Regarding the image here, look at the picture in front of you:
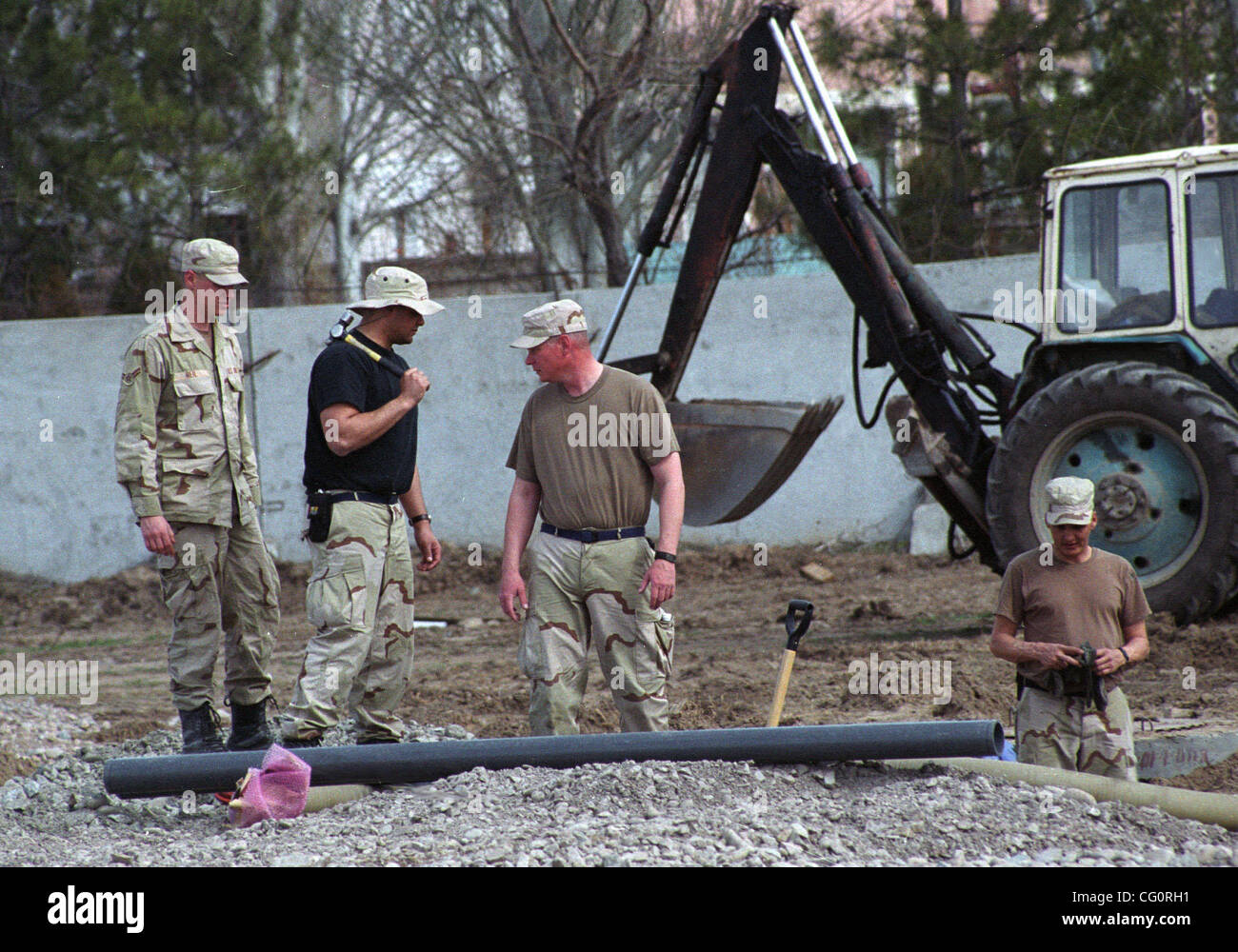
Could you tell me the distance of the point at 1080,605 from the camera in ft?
13.8

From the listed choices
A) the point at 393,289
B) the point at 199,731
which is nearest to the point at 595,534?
the point at 393,289

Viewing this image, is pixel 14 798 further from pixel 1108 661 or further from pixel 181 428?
pixel 1108 661

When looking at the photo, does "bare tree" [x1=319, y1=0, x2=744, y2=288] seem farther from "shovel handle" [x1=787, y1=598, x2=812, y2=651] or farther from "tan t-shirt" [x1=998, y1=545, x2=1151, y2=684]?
"tan t-shirt" [x1=998, y1=545, x2=1151, y2=684]

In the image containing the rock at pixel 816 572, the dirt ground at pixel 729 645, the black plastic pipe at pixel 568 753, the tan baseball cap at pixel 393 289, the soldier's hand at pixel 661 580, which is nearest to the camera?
the black plastic pipe at pixel 568 753

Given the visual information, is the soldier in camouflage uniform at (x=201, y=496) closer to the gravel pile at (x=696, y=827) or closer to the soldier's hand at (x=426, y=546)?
the soldier's hand at (x=426, y=546)

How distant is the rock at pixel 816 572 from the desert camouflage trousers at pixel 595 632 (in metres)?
5.53

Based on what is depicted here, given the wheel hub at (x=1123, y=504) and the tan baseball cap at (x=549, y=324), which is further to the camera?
the wheel hub at (x=1123, y=504)

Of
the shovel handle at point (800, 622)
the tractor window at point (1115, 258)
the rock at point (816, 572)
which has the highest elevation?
the tractor window at point (1115, 258)

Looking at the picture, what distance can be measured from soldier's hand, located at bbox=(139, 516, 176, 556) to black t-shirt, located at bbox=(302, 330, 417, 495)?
0.53m

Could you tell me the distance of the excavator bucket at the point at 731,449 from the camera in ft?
23.9

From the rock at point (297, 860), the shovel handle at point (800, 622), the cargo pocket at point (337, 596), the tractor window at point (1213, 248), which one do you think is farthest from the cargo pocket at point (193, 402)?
the tractor window at point (1213, 248)

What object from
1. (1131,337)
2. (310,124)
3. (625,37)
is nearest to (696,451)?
(1131,337)

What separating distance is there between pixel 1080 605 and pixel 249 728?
10.2ft

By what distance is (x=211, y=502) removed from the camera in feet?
15.9
